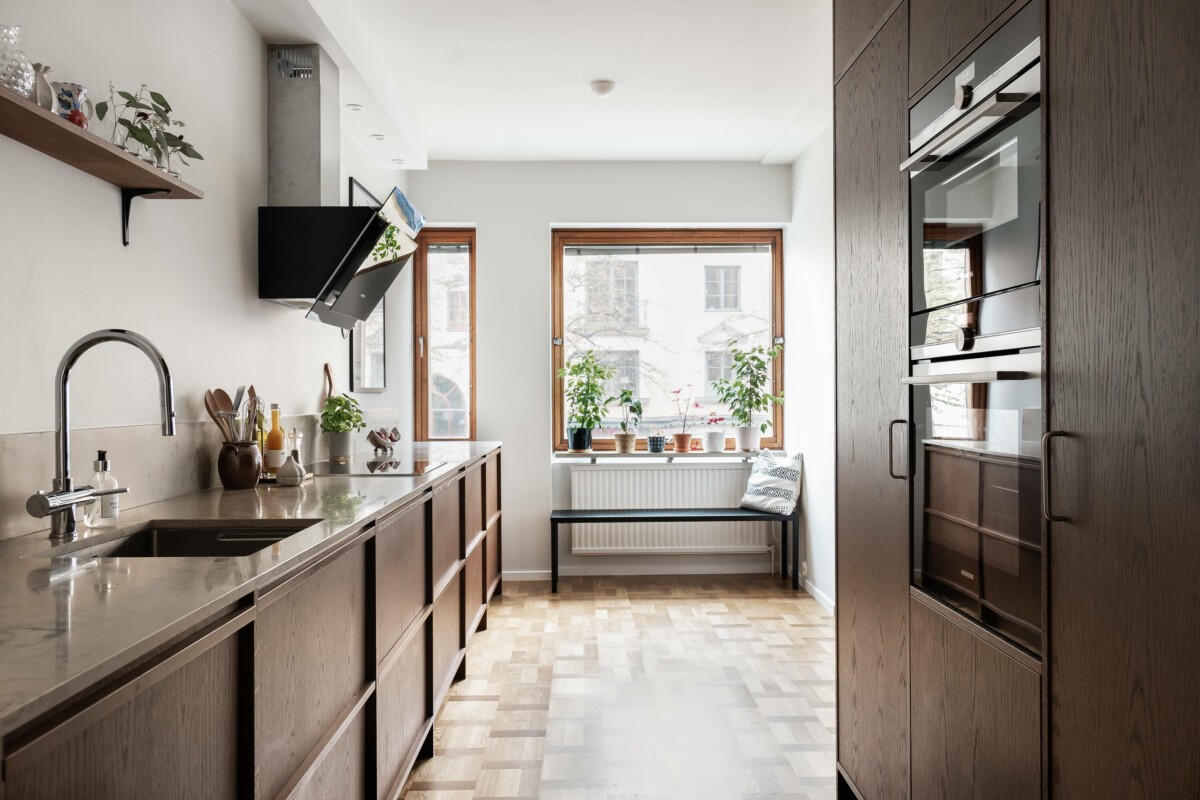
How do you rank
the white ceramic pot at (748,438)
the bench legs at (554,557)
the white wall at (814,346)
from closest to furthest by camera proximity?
1. the white wall at (814,346)
2. the bench legs at (554,557)
3. the white ceramic pot at (748,438)

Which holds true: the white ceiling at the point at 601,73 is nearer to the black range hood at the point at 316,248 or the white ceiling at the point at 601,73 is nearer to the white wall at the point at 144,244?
the white wall at the point at 144,244

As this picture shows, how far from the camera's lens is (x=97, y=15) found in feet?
6.26

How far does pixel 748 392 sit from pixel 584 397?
1060 mm

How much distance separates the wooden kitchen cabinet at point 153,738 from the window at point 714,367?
4372 mm

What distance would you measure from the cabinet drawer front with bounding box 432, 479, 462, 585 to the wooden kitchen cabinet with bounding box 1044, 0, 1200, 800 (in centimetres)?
192

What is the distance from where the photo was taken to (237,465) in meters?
2.37

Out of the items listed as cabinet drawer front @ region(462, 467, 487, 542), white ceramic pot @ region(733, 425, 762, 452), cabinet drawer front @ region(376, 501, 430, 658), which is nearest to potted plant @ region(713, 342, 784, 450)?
white ceramic pot @ region(733, 425, 762, 452)

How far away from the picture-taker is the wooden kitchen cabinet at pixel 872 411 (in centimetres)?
184

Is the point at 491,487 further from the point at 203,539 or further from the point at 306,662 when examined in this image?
the point at 306,662

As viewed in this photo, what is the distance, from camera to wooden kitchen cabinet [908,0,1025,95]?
1.43 meters

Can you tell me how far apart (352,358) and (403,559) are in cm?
203

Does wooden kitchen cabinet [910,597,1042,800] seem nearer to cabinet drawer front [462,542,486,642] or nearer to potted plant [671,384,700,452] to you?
cabinet drawer front [462,542,486,642]

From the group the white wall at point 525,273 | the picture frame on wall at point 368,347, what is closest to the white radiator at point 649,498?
the white wall at point 525,273

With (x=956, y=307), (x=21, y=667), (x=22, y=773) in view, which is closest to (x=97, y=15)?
(x=21, y=667)
